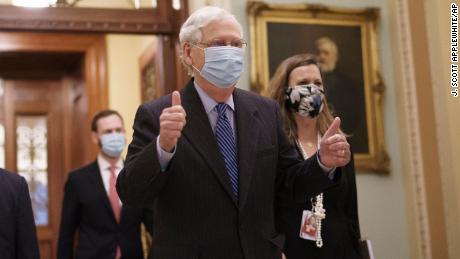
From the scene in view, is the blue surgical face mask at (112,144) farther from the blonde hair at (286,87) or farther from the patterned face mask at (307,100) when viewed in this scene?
the patterned face mask at (307,100)

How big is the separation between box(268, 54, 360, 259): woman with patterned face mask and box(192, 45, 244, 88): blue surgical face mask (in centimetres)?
83

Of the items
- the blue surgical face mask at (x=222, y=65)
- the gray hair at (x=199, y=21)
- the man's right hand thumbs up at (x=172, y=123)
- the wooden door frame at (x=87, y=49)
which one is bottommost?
the man's right hand thumbs up at (x=172, y=123)

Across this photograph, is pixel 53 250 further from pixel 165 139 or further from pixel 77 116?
pixel 165 139

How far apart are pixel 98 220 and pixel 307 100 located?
238cm

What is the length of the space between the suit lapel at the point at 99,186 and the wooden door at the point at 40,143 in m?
4.02

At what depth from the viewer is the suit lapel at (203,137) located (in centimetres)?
299

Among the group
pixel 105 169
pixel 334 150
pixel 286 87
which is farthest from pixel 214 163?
pixel 105 169

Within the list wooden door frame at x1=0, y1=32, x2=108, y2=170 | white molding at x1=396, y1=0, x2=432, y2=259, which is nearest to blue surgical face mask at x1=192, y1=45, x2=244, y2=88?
white molding at x1=396, y1=0, x2=432, y2=259

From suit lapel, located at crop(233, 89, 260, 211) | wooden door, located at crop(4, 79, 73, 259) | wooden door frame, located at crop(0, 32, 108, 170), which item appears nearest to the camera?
suit lapel, located at crop(233, 89, 260, 211)

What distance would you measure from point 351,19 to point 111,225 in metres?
2.86

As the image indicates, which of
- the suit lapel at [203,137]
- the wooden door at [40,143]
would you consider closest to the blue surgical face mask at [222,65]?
the suit lapel at [203,137]

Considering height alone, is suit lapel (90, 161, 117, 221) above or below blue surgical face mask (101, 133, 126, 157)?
below

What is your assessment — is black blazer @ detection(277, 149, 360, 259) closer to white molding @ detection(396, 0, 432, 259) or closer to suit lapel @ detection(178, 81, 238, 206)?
suit lapel @ detection(178, 81, 238, 206)

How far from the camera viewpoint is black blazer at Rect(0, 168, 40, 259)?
418 centimetres
